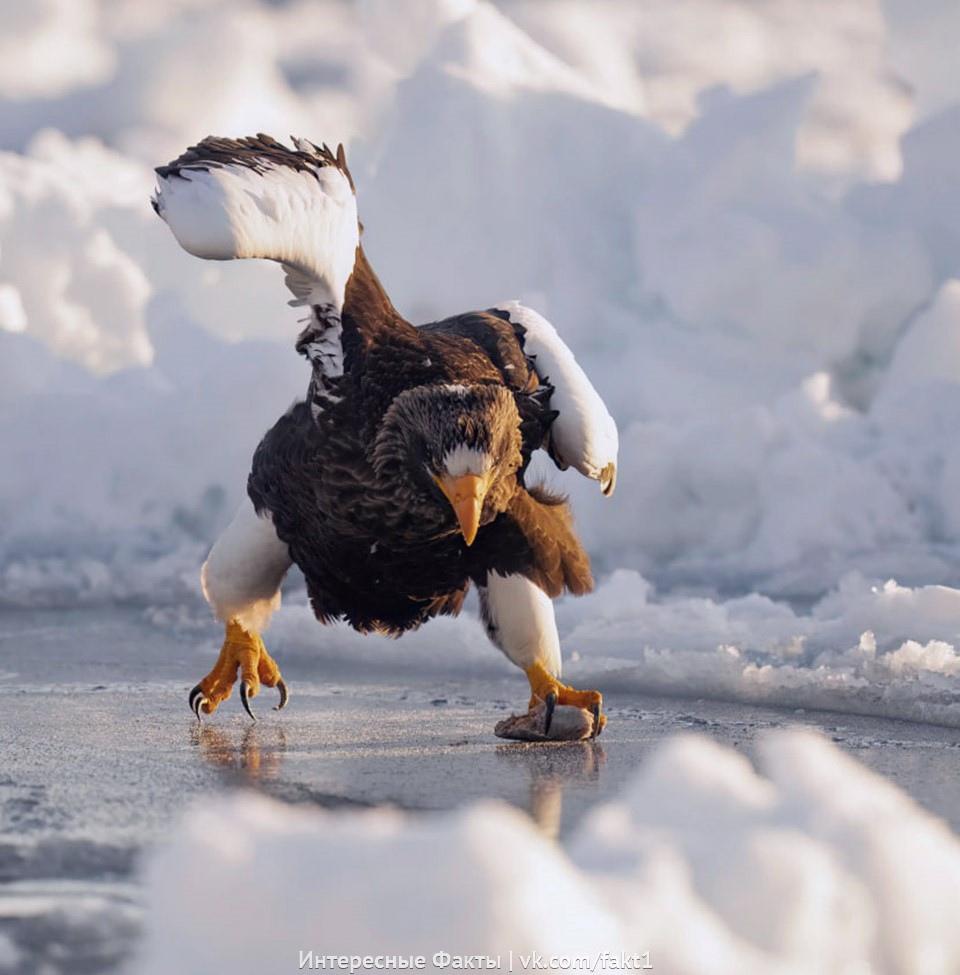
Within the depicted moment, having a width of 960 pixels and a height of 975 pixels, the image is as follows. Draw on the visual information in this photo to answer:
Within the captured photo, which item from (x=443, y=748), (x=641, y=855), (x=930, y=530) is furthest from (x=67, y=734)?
(x=930, y=530)

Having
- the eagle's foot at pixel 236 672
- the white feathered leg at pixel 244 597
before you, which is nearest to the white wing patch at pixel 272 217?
the white feathered leg at pixel 244 597

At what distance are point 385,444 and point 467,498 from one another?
35 centimetres

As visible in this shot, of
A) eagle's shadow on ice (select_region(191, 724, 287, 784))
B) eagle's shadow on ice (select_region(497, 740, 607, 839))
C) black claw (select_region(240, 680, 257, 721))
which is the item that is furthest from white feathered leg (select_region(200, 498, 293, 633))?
eagle's shadow on ice (select_region(497, 740, 607, 839))

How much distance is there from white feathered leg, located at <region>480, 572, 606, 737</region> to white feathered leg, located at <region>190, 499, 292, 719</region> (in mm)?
789

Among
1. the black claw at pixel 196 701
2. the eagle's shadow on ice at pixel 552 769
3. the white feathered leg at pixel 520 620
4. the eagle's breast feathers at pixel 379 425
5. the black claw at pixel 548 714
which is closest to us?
the eagle's shadow on ice at pixel 552 769

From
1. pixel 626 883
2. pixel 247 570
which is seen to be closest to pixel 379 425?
pixel 247 570

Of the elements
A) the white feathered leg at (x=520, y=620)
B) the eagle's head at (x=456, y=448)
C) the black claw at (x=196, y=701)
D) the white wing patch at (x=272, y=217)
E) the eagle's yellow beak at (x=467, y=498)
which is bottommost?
the black claw at (x=196, y=701)

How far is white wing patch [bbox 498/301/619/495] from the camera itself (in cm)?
493

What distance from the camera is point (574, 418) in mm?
4910

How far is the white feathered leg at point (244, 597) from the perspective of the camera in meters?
5.19

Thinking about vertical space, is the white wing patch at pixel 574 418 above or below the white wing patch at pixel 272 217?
below

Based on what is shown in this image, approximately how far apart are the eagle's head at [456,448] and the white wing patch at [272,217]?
1.78 ft

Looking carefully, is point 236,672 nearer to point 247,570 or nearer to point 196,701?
point 196,701

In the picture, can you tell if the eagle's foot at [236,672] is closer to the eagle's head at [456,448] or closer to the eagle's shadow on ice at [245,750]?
the eagle's shadow on ice at [245,750]
